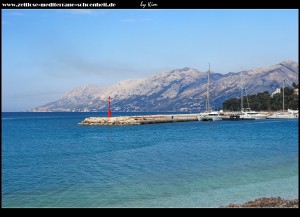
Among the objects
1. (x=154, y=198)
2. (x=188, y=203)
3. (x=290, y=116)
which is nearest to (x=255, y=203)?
(x=188, y=203)

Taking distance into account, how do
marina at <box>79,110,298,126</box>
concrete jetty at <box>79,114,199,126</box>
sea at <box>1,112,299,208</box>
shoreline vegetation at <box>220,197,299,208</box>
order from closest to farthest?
shoreline vegetation at <box>220,197,299,208</box>
sea at <box>1,112,299,208</box>
concrete jetty at <box>79,114,199,126</box>
marina at <box>79,110,298,126</box>

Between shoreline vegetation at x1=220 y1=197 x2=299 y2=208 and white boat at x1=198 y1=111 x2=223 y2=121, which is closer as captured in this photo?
shoreline vegetation at x1=220 y1=197 x2=299 y2=208

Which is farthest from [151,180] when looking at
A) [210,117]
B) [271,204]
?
[210,117]

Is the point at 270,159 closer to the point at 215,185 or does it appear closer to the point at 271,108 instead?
the point at 215,185

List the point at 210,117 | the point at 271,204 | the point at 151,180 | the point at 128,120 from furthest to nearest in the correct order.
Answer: the point at 210,117 → the point at 128,120 → the point at 151,180 → the point at 271,204

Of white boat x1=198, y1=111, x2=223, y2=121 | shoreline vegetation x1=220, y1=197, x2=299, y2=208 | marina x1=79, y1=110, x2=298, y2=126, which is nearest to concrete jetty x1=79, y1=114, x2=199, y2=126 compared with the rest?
marina x1=79, y1=110, x2=298, y2=126

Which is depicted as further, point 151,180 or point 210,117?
point 210,117

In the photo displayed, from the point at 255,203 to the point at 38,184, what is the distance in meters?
11.7

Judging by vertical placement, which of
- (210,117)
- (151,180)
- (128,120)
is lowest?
(151,180)

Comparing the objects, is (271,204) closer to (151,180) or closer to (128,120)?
(151,180)

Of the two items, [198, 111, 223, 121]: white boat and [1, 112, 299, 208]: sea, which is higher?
[198, 111, 223, 121]: white boat

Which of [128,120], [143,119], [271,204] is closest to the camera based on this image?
[271,204]

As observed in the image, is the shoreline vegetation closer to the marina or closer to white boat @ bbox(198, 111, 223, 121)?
the marina

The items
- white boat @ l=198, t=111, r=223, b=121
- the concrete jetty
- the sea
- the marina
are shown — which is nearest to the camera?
the sea
